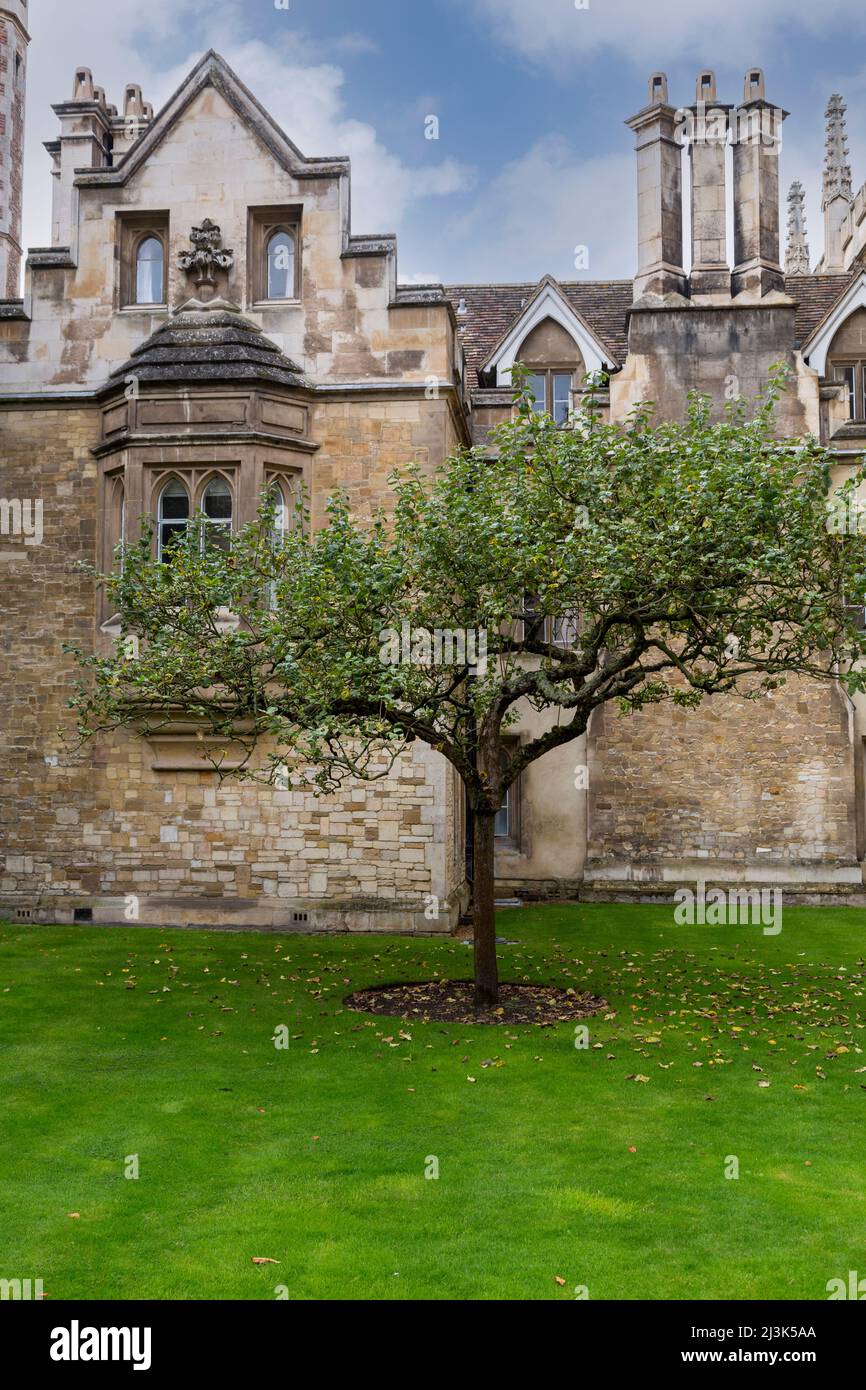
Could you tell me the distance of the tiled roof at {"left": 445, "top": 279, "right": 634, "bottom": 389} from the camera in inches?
945

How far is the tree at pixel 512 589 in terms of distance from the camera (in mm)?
10484

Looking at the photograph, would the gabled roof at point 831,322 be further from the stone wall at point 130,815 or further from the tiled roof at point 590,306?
the stone wall at point 130,815

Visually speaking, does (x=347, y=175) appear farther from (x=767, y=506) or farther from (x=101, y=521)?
(x=767, y=506)

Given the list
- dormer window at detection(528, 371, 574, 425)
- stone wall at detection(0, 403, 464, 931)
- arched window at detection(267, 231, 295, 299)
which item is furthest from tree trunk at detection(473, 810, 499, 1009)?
dormer window at detection(528, 371, 574, 425)

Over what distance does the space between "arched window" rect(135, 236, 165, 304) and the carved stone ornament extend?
0.59 meters

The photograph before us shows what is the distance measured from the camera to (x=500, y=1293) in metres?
5.54

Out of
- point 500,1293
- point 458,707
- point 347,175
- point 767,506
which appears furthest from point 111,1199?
point 347,175

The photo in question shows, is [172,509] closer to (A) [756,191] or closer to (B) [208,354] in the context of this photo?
(B) [208,354]

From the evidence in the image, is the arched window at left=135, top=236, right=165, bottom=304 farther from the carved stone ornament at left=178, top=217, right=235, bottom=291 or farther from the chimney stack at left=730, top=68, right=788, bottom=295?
the chimney stack at left=730, top=68, right=788, bottom=295

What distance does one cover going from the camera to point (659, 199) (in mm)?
21469

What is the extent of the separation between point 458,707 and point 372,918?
19.2ft

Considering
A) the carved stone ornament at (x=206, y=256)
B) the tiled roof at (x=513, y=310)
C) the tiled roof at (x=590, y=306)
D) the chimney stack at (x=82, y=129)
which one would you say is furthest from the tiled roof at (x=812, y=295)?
the chimney stack at (x=82, y=129)

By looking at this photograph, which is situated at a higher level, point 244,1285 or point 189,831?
point 189,831

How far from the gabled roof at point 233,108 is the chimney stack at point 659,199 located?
265 inches
